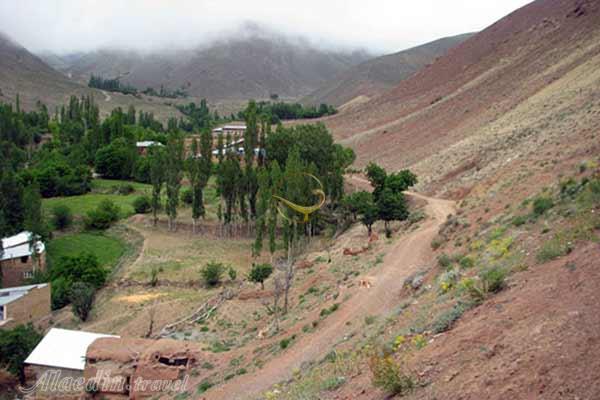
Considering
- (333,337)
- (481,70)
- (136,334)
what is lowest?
(136,334)

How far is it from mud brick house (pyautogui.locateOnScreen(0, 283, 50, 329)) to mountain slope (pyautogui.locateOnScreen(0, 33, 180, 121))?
4366 inches

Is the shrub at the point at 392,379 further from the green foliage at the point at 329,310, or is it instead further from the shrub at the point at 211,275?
the shrub at the point at 211,275

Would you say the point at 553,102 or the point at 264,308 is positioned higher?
the point at 553,102

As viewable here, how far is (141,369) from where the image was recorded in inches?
771

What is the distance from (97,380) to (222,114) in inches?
5835

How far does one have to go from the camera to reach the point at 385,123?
3113 inches

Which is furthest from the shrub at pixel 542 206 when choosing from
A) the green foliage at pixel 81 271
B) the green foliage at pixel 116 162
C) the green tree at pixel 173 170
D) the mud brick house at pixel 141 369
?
the green foliage at pixel 116 162

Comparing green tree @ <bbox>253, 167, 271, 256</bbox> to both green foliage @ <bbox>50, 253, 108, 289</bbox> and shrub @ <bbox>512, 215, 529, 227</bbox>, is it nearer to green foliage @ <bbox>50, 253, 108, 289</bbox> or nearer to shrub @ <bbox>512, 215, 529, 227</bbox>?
green foliage @ <bbox>50, 253, 108, 289</bbox>

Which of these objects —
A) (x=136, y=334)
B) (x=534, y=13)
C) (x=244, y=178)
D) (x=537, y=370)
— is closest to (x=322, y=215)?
(x=244, y=178)

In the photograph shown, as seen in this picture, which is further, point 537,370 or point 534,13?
point 534,13

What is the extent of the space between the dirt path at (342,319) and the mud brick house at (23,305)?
18.9 meters

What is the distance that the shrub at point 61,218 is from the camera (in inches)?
1887

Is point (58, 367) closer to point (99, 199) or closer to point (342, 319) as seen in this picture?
point (342, 319)

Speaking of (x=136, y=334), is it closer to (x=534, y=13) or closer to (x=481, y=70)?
(x=481, y=70)
